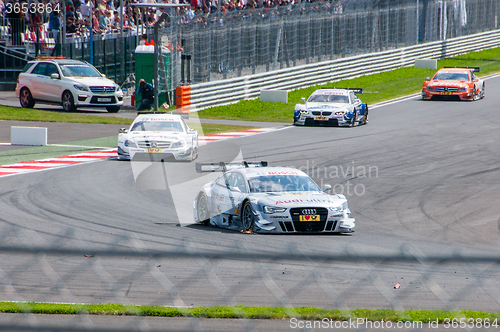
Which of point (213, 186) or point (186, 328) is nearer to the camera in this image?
point (186, 328)

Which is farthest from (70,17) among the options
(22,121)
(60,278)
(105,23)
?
(60,278)

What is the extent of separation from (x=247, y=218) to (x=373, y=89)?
2620 cm

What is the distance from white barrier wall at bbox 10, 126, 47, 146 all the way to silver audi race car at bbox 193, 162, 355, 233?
412 inches

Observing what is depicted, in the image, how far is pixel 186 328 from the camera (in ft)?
19.6

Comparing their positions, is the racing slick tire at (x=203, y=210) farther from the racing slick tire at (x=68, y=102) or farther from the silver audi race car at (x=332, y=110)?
the racing slick tire at (x=68, y=102)

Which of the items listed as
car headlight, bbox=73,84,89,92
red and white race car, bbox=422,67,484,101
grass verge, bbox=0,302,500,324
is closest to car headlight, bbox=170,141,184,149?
car headlight, bbox=73,84,89,92

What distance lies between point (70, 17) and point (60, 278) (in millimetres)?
29284

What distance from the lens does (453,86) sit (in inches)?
1288

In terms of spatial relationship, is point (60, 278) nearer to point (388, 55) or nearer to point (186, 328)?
point (186, 328)

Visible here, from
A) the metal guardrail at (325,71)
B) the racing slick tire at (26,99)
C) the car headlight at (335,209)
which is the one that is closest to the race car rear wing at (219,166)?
the car headlight at (335,209)

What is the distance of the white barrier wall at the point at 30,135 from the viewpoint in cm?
2208

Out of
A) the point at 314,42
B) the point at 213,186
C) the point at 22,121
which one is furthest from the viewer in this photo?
the point at 314,42

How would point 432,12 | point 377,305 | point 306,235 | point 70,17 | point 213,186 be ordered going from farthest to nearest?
1. point 432,12
2. point 70,17
3. point 213,186
4. point 306,235
5. point 377,305

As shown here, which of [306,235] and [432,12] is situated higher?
[432,12]
